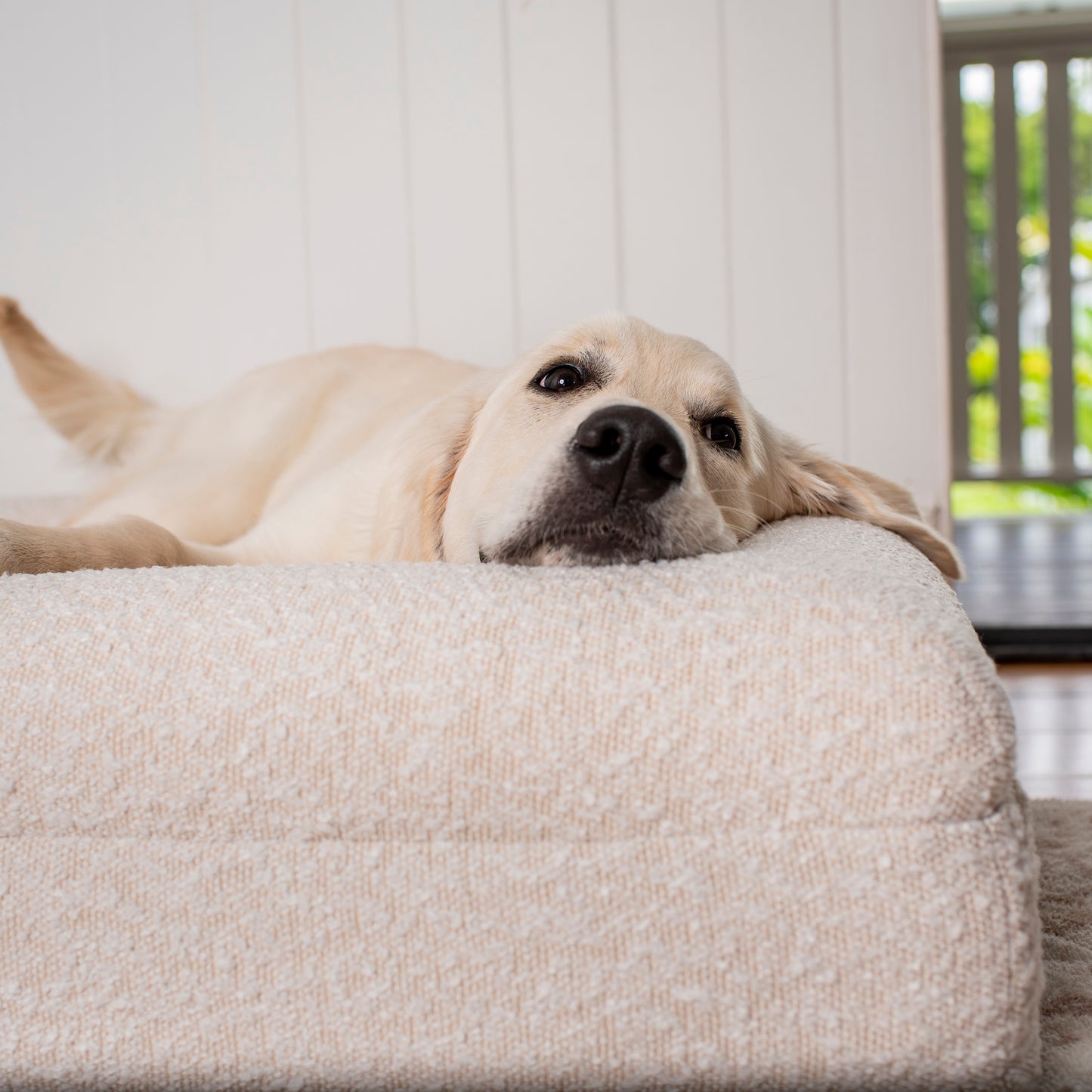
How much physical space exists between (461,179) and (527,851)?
2.63 meters

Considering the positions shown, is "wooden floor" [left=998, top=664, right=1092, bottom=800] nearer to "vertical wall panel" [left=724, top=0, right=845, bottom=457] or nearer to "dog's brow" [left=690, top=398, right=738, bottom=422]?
"dog's brow" [left=690, top=398, right=738, bottom=422]

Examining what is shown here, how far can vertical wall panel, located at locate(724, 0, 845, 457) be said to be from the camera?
299 cm

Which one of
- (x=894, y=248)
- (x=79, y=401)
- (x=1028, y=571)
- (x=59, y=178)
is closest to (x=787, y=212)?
(x=894, y=248)

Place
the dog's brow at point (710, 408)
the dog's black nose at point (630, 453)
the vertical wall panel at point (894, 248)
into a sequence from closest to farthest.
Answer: the dog's black nose at point (630, 453)
the dog's brow at point (710, 408)
the vertical wall panel at point (894, 248)

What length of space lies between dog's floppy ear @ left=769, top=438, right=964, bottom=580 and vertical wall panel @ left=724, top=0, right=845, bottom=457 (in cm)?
126

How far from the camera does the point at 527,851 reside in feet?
2.83

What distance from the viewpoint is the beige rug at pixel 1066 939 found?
98cm

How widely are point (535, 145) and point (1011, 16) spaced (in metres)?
6.07

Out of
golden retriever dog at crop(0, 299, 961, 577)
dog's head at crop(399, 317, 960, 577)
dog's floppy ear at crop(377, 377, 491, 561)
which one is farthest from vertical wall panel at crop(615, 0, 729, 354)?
dog's floppy ear at crop(377, 377, 491, 561)

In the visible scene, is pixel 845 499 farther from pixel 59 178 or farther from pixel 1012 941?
→ pixel 59 178

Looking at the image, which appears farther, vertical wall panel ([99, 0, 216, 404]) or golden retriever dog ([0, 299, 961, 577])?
vertical wall panel ([99, 0, 216, 404])

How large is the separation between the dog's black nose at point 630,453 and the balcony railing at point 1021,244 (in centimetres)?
711

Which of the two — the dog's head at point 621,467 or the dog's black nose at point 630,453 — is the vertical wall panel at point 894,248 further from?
the dog's black nose at point 630,453

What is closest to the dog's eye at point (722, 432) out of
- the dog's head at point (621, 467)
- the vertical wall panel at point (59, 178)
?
the dog's head at point (621, 467)
